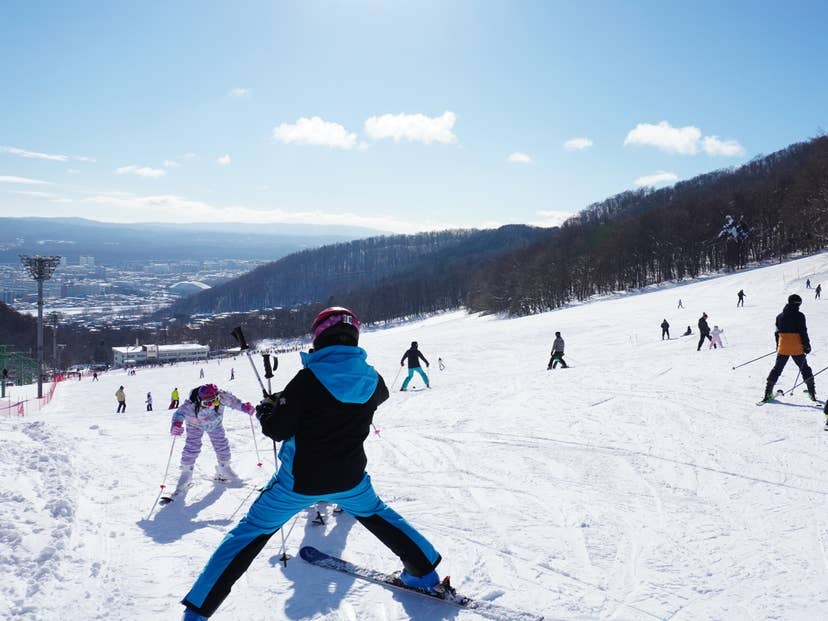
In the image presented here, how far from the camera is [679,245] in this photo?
66875mm

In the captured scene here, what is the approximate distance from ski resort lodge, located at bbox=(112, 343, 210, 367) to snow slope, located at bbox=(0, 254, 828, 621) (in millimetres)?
101554

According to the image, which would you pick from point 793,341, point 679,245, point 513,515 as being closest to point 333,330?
point 513,515

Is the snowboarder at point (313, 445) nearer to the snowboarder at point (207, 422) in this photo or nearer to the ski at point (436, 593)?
the ski at point (436, 593)

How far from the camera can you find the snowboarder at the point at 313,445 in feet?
9.57

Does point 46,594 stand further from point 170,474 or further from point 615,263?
point 615,263

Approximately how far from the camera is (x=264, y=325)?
11988 centimetres

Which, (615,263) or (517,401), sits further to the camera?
(615,263)

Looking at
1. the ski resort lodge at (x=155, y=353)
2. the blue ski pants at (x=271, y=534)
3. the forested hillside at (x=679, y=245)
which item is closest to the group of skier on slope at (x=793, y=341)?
the blue ski pants at (x=271, y=534)

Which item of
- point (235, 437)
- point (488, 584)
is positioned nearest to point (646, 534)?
point (488, 584)

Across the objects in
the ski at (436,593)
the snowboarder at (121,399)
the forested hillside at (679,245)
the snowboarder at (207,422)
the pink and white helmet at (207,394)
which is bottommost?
the snowboarder at (121,399)

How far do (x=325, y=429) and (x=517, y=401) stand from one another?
27.0ft

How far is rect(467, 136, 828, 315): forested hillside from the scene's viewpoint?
201 feet

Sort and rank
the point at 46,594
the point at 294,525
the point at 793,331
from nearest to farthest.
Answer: the point at 46,594 → the point at 294,525 → the point at 793,331

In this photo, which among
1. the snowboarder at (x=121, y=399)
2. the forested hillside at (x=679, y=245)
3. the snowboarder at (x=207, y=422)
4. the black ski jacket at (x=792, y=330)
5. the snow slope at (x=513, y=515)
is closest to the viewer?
the snow slope at (x=513, y=515)
